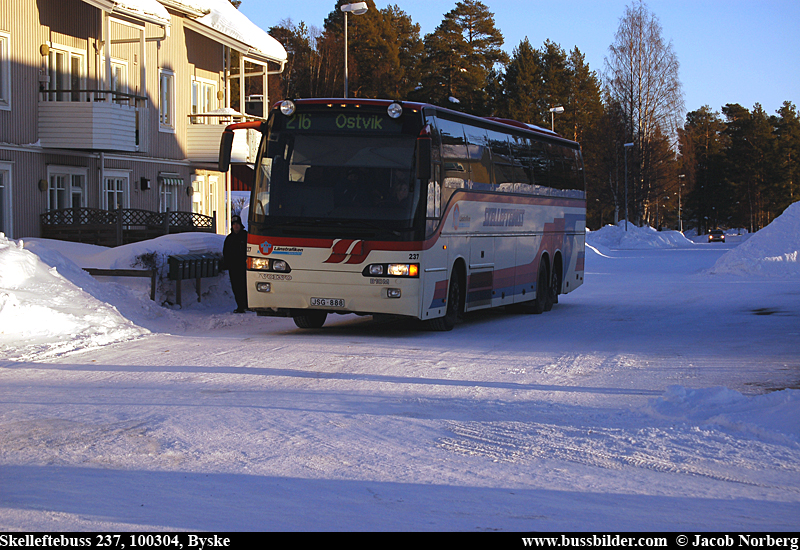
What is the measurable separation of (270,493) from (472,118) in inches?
472

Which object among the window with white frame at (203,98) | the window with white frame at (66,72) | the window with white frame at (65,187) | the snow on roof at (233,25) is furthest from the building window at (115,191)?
the snow on roof at (233,25)

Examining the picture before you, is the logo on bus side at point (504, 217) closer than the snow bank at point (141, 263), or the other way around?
the snow bank at point (141, 263)

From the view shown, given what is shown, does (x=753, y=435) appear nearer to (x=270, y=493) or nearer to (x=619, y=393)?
(x=619, y=393)

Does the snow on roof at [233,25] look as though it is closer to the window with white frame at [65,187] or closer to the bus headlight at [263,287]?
the window with white frame at [65,187]

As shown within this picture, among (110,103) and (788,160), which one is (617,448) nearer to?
(110,103)

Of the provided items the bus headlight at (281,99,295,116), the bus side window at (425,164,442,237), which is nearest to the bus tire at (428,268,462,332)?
the bus side window at (425,164,442,237)

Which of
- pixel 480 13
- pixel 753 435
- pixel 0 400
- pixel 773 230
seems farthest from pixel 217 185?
pixel 480 13

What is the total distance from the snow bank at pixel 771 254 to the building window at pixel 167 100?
1966 cm

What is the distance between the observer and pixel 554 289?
72.8 feet

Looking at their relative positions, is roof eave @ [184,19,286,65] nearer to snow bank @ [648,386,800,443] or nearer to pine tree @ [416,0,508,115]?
A: snow bank @ [648,386,800,443]

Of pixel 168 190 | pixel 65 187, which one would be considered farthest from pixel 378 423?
pixel 168 190

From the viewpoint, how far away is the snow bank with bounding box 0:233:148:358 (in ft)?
42.5

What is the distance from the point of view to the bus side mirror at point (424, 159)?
45.8 feet

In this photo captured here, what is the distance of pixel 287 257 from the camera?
1442 centimetres
